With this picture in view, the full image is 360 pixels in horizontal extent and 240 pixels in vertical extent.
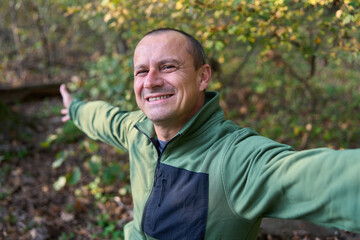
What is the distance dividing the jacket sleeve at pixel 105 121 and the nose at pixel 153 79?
58 centimetres

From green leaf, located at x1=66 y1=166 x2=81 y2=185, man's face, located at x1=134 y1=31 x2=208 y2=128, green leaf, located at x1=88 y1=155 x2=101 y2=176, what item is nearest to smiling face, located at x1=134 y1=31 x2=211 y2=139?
man's face, located at x1=134 y1=31 x2=208 y2=128

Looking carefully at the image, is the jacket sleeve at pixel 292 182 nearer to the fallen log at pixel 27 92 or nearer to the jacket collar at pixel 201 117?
the jacket collar at pixel 201 117

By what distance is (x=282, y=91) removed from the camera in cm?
679

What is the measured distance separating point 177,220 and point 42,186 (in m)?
3.63

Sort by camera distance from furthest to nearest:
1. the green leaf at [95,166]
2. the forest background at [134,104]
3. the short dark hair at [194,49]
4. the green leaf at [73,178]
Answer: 1. the green leaf at [95,166]
2. the green leaf at [73,178]
3. the forest background at [134,104]
4. the short dark hair at [194,49]

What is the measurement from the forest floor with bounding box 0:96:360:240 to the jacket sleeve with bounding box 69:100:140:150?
Result: 1.34 m

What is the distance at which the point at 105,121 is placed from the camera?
104 inches

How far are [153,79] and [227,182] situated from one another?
0.78 m

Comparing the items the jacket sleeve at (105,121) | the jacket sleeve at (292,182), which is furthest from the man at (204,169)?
the jacket sleeve at (105,121)

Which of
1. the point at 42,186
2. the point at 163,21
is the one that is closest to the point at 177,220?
the point at 163,21

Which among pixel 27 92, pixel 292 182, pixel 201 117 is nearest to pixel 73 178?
pixel 201 117

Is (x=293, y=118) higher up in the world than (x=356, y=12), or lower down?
lower down

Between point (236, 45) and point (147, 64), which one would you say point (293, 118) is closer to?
point (236, 45)

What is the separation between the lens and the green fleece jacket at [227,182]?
1.16 meters
